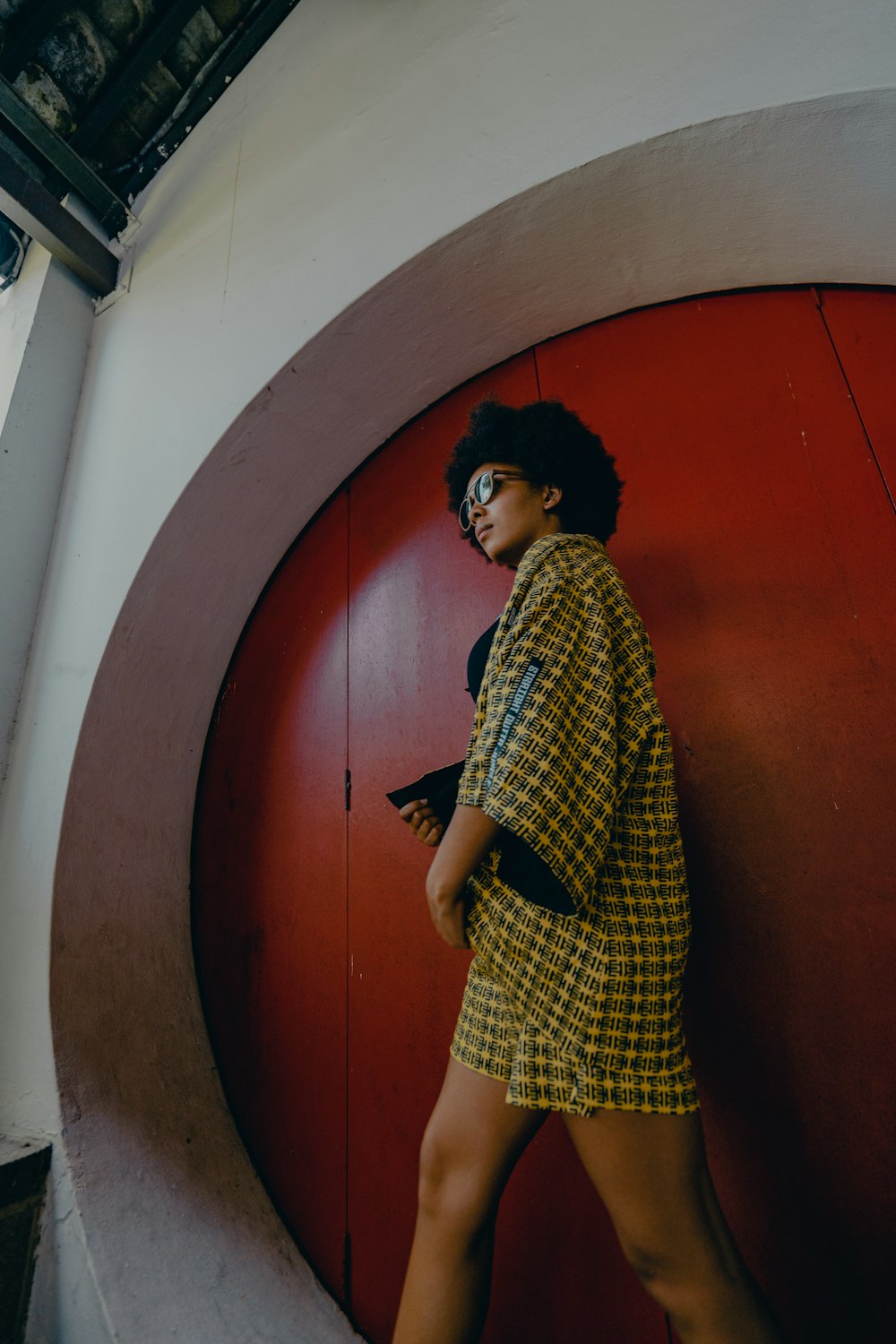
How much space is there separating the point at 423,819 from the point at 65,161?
2.68m

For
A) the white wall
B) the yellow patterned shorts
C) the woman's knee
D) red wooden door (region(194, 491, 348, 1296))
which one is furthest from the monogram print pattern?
the white wall

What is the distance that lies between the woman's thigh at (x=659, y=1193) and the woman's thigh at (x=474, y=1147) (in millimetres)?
88

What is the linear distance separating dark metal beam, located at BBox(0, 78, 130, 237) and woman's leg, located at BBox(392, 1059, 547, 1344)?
297 centimetres

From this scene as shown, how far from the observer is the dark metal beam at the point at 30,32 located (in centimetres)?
206

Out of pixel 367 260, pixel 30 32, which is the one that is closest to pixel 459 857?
pixel 367 260

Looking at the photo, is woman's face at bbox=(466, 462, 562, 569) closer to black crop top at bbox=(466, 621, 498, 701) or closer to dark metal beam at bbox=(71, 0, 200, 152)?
black crop top at bbox=(466, 621, 498, 701)

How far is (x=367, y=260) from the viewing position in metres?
1.65

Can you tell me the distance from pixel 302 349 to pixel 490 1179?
1.80 m

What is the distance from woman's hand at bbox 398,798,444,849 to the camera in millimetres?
932

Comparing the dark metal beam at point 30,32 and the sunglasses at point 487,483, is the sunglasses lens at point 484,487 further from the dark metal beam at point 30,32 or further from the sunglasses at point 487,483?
the dark metal beam at point 30,32

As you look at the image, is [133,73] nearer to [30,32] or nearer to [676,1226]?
[30,32]

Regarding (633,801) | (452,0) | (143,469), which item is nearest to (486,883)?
(633,801)

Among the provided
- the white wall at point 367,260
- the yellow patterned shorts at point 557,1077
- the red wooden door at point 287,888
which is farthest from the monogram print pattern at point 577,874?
the white wall at point 367,260

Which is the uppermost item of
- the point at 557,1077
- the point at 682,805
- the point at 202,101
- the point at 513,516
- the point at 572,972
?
the point at 202,101
